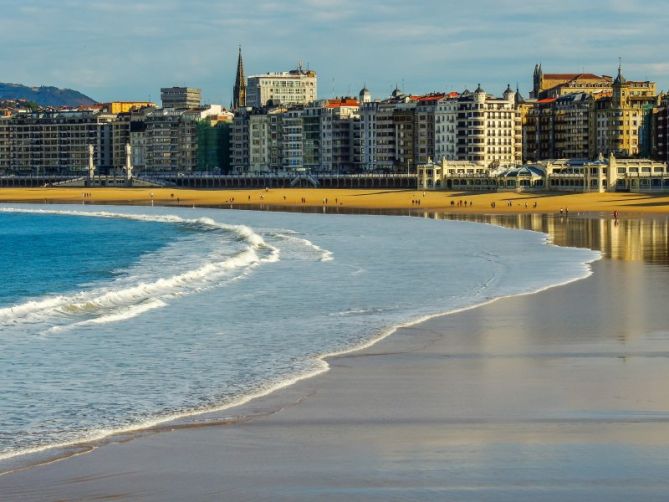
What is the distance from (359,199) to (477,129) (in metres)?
32.3

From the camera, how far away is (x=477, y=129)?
495 feet

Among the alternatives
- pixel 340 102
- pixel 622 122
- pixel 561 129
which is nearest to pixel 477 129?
pixel 561 129

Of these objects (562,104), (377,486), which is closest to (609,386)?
(377,486)

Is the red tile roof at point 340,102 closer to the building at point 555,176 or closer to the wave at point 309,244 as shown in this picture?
the building at point 555,176

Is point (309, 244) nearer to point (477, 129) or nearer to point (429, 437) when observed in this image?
point (429, 437)

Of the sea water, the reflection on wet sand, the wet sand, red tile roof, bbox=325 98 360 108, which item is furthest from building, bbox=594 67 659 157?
the wet sand

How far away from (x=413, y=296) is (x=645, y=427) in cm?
1683

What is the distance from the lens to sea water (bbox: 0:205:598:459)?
57.4ft

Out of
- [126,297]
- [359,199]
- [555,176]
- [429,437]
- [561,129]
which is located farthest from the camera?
[561,129]

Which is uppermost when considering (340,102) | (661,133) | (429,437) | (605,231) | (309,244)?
(340,102)

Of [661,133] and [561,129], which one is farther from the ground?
[561,129]

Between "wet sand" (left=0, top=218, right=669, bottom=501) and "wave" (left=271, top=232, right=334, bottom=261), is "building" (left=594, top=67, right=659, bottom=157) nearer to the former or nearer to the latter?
"wave" (left=271, top=232, right=334, bottom=261)

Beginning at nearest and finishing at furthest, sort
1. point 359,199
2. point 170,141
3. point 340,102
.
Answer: point 359,199
point 340,102
point 170,141

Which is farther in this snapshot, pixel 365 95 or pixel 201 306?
pixel 365 95
